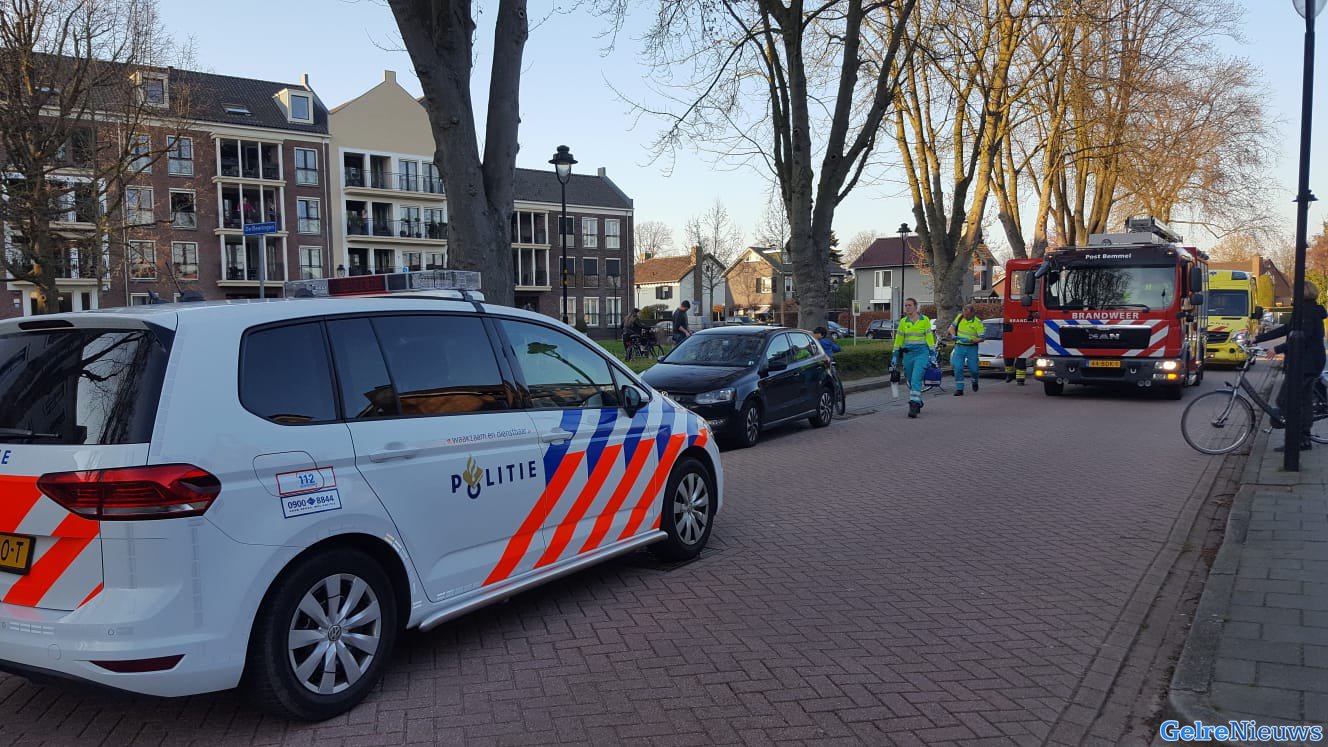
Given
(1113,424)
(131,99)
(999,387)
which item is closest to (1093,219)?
(999,387)

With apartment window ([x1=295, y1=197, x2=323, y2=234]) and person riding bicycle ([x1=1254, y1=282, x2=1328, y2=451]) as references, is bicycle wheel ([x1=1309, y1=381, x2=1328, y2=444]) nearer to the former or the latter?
person riding bicycle ([x1=1254, y1=282, x2=1328, y2=451])

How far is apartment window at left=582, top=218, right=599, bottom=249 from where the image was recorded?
64875 millimetres

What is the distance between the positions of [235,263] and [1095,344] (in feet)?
147

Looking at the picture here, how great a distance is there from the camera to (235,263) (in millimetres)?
48469

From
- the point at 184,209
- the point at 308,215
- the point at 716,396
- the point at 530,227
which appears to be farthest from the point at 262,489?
the point at 530,227

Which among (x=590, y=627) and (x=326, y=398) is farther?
(x=590, y=627)

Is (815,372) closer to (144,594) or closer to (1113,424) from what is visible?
(1113,424)

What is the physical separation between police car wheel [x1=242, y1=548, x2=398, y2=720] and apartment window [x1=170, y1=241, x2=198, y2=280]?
1890 inches

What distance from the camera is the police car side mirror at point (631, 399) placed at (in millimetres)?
5496

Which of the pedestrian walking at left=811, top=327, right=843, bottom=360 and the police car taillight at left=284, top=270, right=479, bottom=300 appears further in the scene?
the pedestrian walking at left=811, top=327, right=843, bottom=360

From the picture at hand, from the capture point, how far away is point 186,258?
1829 inches

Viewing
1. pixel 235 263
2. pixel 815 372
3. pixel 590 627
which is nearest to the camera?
pixel 590 627

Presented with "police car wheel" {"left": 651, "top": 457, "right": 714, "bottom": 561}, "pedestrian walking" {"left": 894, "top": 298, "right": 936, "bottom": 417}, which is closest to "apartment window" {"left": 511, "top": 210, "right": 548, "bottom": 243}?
"pedestrian walking" {"left": 894, "top": 298, "right": 936, "bottom": 417}

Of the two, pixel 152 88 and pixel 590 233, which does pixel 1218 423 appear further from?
pixel 590 233
